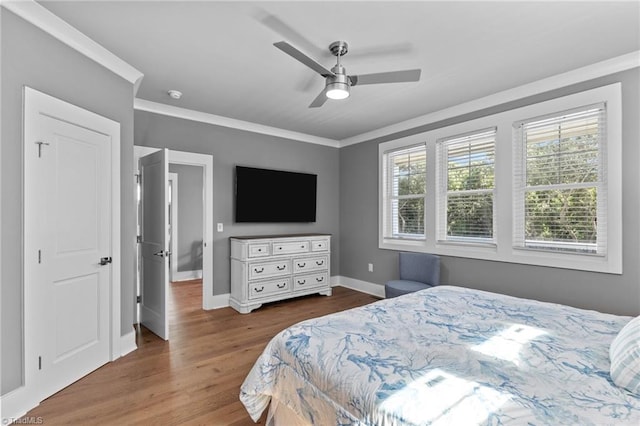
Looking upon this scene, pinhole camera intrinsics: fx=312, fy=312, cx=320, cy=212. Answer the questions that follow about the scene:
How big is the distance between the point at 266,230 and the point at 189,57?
2681 millimetres

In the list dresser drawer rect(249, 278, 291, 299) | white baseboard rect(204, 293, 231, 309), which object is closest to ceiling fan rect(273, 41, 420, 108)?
dresser drawer rect(249, 278, 291, 299)

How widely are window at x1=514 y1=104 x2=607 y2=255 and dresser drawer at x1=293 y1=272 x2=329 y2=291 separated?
104 inches

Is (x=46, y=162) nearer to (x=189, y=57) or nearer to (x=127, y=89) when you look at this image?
(x=127, y=89)

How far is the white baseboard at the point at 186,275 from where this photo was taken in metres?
6.22

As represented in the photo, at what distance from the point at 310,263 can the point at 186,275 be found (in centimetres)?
309

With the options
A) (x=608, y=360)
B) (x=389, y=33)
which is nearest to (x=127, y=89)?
(x=389, y=33)

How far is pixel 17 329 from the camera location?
1992 mm

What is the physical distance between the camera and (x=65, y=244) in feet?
7.68

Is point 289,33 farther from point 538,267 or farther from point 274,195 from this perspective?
point 538,267

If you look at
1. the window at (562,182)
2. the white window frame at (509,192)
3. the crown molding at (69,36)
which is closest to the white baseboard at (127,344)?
the crown molding at (69,36)

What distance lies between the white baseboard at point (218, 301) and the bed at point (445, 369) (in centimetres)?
270

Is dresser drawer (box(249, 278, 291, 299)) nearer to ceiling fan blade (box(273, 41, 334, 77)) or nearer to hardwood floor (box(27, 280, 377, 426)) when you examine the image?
hardwood floor (box(27, 280, 377, 426))

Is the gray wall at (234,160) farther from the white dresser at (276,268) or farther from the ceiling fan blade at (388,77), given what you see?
the ceiling fan blade at (388,77)

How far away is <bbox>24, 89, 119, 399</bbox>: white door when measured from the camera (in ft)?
6.82
